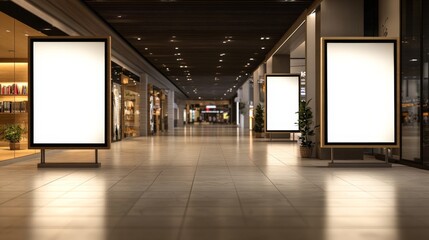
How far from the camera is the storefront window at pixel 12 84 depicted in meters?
11.9

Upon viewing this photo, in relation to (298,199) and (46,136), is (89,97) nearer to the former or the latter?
(46,136)

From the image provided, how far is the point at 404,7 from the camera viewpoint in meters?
11.9

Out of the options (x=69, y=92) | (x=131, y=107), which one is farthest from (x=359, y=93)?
(x=131, y=107)

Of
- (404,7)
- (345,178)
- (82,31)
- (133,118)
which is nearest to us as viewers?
(345,178)

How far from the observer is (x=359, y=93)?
1107 cm

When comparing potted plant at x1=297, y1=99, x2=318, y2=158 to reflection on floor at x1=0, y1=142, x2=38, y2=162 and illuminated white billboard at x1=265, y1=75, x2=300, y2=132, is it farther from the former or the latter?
illuminated white billboard at x1=265, y1=75, x2=300, y2=132

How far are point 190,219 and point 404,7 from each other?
29.1 feet

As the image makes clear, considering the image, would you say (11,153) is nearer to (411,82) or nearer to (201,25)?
(201,25)

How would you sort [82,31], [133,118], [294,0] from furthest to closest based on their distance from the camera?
[133,118], [82,31], [294,0]

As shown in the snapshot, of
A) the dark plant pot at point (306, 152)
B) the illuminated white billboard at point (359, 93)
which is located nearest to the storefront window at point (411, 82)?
the illuminated white billboard at point (359, 93)

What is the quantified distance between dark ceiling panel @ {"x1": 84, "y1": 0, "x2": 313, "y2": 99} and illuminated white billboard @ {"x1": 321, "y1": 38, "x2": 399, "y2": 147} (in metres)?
3.84

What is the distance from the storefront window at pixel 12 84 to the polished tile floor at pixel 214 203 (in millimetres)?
2430

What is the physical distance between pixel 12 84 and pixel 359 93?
8222 millimetres

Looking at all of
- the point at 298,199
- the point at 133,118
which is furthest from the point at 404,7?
the point at 133,118
